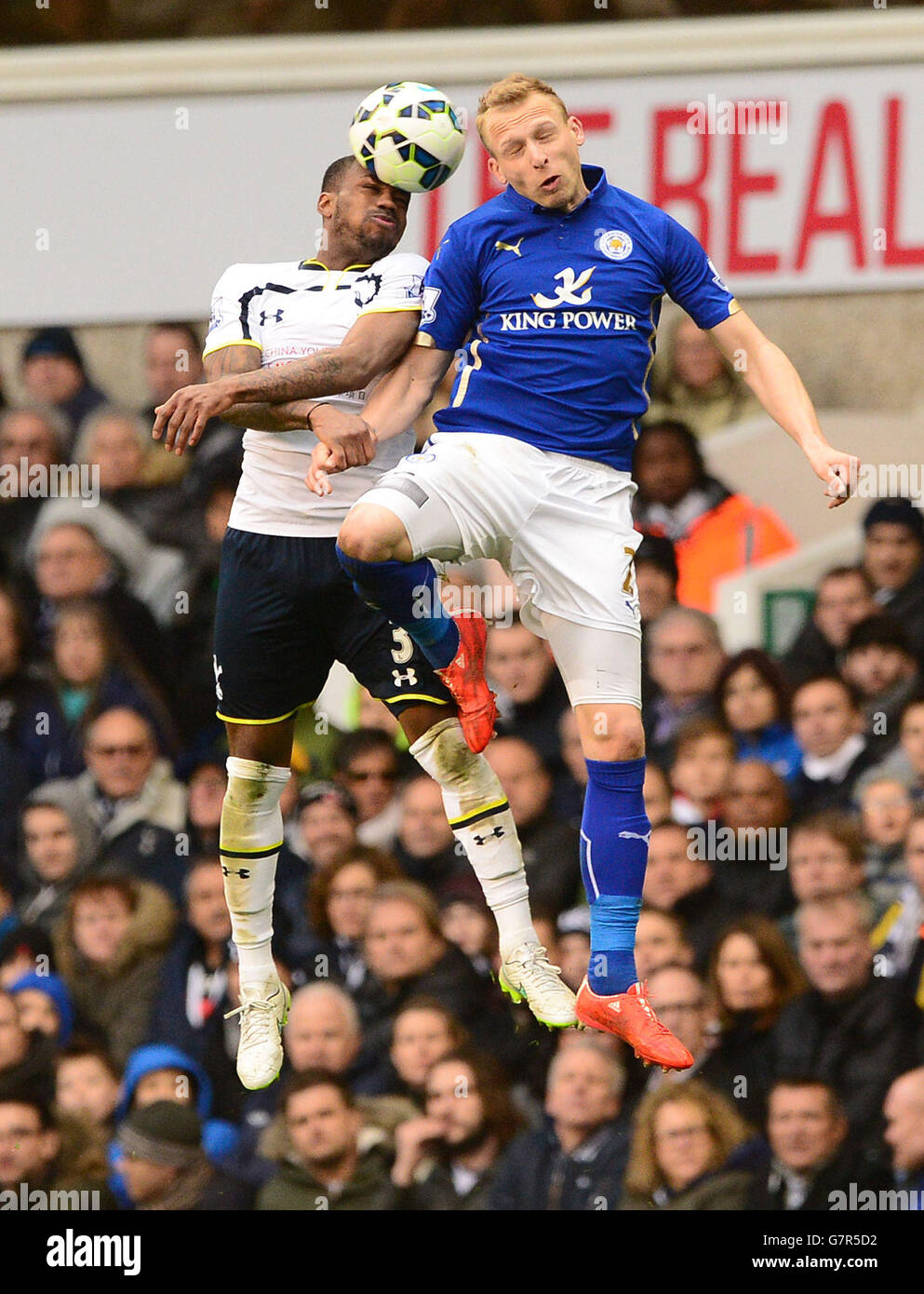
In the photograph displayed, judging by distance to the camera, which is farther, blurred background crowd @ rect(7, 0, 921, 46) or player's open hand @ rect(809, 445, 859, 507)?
blurred background crowd @ rect(7, 0, 921, 46)

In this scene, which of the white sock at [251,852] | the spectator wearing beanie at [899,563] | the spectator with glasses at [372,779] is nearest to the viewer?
the white sock at [251,852]

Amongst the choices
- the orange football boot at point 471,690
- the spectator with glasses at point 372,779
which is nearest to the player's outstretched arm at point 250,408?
the orange football boot at point 471,690

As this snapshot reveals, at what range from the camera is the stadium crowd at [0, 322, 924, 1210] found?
8570mm

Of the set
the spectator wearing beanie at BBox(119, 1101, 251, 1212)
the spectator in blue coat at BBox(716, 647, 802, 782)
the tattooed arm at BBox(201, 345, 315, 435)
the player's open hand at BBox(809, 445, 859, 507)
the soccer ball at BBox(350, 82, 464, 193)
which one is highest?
the soccer ball at BBox(350, 82, 464, 193)

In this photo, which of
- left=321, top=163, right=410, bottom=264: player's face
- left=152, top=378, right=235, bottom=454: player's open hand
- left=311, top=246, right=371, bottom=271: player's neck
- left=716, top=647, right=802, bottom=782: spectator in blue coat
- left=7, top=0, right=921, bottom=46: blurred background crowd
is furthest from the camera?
left=7, top=0, right=921, bottom=46: blurred background crowd

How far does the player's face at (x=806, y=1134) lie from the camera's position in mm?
8477

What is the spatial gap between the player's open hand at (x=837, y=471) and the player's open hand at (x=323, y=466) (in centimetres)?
132

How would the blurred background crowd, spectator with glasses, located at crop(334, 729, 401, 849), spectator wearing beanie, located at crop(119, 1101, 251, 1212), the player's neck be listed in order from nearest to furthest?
the player's neck < spectator wearing beanie, located at crop(119, 1101, 251, 1212) < spectator with glasses, located at crop(334, 729, 401, 849) < the blurred background crowd

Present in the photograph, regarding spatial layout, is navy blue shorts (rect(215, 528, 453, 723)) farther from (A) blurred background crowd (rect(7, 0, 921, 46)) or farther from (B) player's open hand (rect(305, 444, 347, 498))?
(A) blurred background crowd (rect(7, 0, 921, 46))

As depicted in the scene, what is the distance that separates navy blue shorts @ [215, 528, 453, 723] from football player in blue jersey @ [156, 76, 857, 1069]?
30 cm

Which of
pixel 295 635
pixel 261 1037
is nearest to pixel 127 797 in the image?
pixel 261 1037

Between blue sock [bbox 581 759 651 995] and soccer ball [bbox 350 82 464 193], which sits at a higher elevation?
soccer ball [bbox 350 82 464 193]

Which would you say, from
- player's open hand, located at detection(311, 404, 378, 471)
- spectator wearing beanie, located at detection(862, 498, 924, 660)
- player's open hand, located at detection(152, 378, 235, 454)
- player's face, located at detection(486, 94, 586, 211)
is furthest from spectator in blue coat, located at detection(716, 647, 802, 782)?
player's open hand, located at detection(152, 378, 235, 454)

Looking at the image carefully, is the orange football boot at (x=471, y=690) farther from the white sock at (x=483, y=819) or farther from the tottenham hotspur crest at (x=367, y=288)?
the tottenham hotspur crest at (x=367, y=288)
